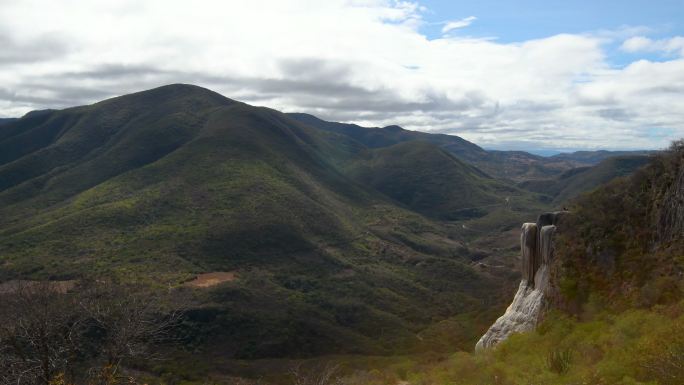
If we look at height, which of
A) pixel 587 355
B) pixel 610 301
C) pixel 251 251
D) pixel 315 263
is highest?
pixel 610 301

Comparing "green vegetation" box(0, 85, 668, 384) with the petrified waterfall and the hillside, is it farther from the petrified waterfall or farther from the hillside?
the petrified waterfall

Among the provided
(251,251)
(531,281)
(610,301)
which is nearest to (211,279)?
(251,251)

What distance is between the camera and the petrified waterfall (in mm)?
25855

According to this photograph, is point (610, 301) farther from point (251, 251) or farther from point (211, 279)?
point (251, 251)

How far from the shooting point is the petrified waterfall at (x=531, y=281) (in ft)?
84.8

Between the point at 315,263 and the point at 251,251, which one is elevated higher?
the point at 251,251

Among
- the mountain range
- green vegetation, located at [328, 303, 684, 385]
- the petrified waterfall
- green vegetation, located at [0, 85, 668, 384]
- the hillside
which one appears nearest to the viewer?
green vegetation, located at [328, 303, 684, 385]

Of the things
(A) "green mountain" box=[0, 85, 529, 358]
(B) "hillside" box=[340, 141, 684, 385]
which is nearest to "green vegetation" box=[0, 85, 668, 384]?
(B) "hillside" box=[340, 141, 684, 385]

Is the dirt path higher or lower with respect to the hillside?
lower

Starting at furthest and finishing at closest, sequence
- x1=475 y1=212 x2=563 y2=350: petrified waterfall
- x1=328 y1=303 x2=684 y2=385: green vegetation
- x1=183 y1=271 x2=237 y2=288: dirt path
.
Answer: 1. x1=183 y1=271 x2=237 y2=288: dirt path
2. x1=475 y1=212 x2=563 y2=350: petrified waterfall
3. x1=328 y1=303 x2=684 y2=385: green vegetation

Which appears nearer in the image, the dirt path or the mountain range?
the mountain range

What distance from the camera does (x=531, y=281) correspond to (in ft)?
91.7

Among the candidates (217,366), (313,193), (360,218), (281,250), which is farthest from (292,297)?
(360,218)

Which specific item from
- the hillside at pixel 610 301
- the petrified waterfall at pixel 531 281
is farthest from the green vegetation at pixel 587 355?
the petrified waterfall at pixel 531 281
